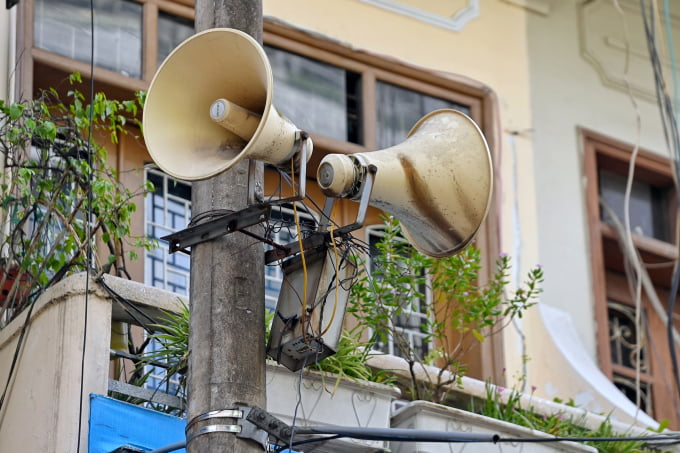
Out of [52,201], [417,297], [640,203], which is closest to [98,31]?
[52,201]

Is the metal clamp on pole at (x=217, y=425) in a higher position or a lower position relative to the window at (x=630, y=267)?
lower

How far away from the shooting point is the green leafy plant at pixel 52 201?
9023 millimetres

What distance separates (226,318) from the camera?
6676 mm

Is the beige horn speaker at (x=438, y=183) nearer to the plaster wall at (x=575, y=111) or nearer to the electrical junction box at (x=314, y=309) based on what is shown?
the electrical junction box at (x=314, y=309)

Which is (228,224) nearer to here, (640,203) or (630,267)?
(630,267)

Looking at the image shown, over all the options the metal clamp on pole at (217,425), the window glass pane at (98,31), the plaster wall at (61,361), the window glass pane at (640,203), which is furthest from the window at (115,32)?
the metal clamp on pole at (217,425)

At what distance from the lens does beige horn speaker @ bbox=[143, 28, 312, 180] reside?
266 inches

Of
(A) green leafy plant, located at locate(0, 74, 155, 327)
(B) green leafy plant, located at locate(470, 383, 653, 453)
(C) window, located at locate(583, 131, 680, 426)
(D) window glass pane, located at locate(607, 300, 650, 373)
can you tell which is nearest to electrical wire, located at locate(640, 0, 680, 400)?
(C) window, located at locate(583, 131, 680, 426)

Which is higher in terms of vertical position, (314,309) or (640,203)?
(640,203)

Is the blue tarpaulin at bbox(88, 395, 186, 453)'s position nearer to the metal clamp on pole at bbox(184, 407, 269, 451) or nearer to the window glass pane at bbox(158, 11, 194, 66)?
the metal clamp on pole at bbox(184, 407, 269, 451)

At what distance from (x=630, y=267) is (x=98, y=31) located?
5051 mm

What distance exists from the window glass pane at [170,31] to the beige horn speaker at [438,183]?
4067 mm

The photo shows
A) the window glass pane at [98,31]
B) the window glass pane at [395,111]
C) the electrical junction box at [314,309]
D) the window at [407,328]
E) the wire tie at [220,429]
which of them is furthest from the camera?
the window glass pane at [395,111]

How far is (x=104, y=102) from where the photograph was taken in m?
9.36
